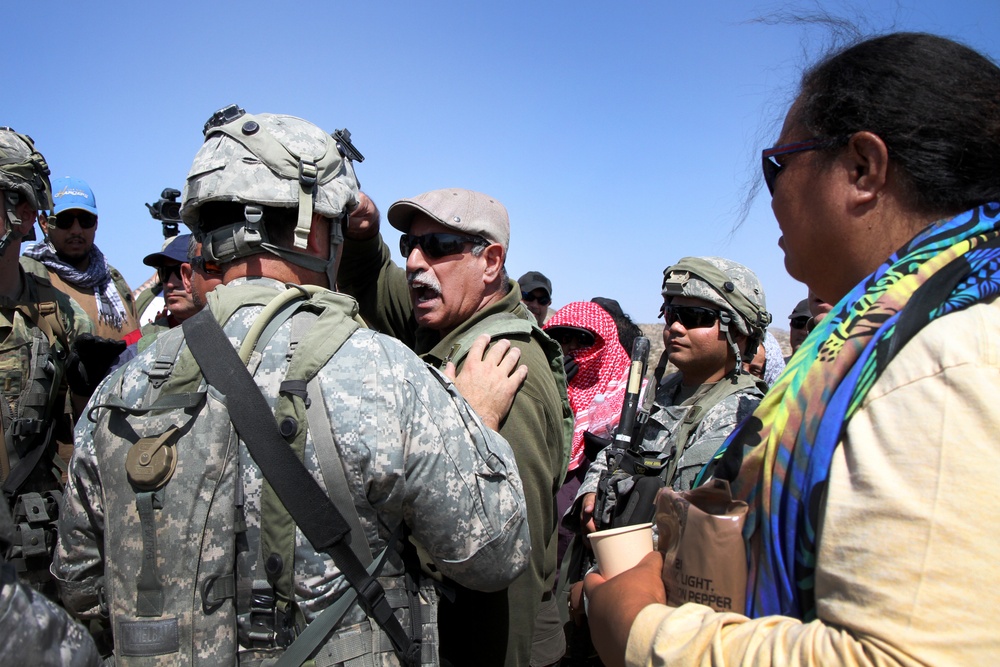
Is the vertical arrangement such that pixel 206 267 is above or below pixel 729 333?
above

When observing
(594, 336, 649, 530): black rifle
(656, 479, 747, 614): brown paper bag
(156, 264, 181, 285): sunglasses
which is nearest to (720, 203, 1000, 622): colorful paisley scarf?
(656, 479, 747, 614): brown paper bag

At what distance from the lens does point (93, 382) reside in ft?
12.9

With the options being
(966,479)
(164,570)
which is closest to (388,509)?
(164,570)

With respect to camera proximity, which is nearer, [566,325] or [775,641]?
[775,641]

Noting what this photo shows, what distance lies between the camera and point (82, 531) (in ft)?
6.26

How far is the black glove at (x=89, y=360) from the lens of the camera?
378cm

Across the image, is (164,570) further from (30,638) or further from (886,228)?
(886,228)

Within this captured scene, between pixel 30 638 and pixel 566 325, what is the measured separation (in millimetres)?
4765

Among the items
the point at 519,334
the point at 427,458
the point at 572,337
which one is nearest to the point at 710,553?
the point at 427,458

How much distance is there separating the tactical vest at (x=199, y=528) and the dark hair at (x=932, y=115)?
1368mm

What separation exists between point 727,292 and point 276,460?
290 cm

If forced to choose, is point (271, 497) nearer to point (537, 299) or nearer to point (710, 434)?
point (710, 434)

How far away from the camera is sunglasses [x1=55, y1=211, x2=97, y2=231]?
5.51 meters

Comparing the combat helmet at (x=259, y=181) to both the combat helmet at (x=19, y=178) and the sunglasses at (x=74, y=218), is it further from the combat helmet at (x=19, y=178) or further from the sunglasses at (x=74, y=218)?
the sunglasses at (x=74, y=218)
